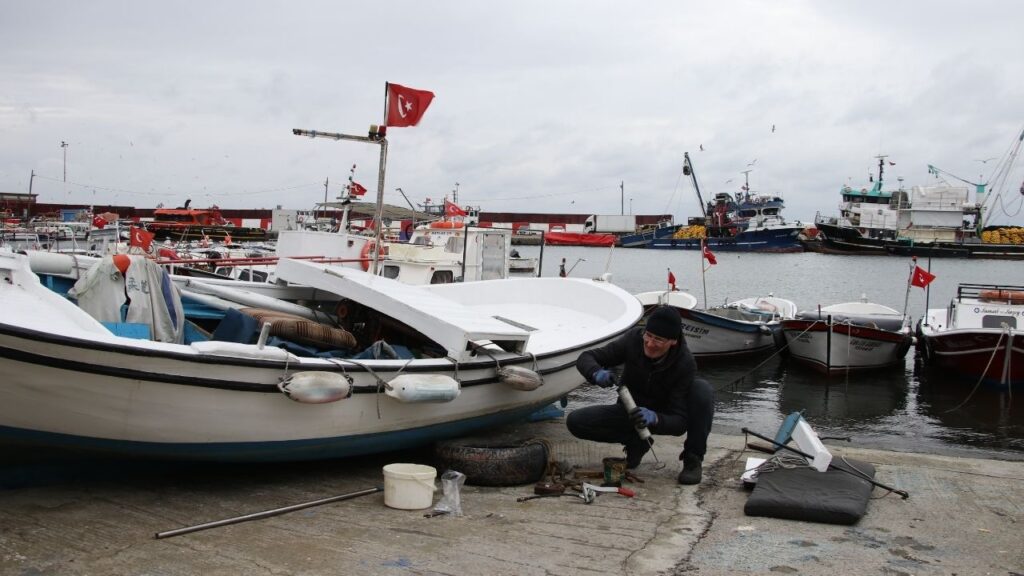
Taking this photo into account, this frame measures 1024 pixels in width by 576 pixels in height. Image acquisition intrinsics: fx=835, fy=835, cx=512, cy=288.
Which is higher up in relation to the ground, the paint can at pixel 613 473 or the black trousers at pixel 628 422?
the black trousers at pixel 628 422

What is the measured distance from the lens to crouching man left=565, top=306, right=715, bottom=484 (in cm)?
586

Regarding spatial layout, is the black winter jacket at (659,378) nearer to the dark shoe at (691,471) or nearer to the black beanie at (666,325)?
the black beanie at (666,325)

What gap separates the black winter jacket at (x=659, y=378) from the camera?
6004mm

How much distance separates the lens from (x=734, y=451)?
764 cm

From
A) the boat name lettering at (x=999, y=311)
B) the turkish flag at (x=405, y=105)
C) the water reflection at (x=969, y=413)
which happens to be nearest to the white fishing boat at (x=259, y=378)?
the turkish flag at (x=405, y=105)

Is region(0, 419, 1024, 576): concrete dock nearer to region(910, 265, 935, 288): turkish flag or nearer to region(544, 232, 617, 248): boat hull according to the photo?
region(910, 265, 935, 288): turkish flag

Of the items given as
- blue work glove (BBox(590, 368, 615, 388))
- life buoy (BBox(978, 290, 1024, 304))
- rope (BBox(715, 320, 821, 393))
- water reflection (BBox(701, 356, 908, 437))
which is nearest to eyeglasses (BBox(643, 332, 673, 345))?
blue work glove (BBox(590, 368, 615, 388))

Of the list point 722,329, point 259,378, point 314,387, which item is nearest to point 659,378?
point 314,387

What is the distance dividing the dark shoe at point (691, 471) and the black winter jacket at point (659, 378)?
14.2 inches

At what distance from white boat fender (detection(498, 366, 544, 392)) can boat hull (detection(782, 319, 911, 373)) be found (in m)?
13.3

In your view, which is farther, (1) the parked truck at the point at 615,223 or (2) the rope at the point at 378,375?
(1) the parked truck at the point at 615,223

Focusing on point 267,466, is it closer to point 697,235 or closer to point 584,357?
point 584,357

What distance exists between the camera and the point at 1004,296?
17.0m

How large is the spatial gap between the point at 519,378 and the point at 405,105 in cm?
278
